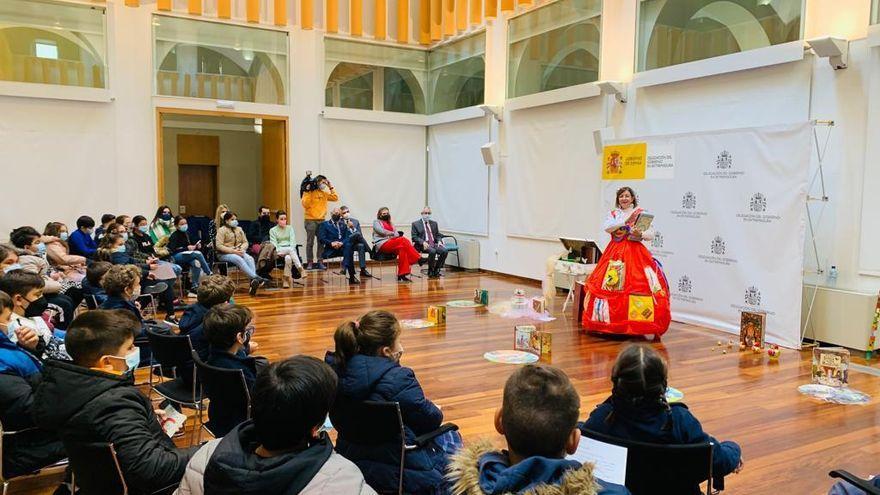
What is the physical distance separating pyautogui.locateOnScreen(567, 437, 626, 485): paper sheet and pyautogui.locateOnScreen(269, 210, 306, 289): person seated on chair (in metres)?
7.88

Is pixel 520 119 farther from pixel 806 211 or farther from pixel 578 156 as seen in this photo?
pixel 806 211

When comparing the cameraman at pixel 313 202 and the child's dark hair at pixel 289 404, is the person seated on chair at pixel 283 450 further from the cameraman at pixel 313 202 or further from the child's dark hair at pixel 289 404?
the cameraman at pixel 313 202

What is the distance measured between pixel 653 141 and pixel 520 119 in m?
3.26

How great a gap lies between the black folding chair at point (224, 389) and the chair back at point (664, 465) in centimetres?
152

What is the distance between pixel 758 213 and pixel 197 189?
1270 centimetres

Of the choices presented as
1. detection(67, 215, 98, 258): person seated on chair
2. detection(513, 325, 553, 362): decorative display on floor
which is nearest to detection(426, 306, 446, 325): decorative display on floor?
detection(513, 325, 553, 362): decorative display on floor

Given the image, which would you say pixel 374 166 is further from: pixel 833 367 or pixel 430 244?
pixel 833 367

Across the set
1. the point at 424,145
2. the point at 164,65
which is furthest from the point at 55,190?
the point at 424,145

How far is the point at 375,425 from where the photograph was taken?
8.07ft

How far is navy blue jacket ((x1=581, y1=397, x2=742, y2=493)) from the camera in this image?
2.09 m

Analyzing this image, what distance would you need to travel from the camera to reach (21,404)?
8.05ft

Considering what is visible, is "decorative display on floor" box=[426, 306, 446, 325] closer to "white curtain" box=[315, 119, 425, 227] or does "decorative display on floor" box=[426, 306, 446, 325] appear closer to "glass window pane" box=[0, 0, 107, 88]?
"white curtain" box=[315, 119, 425, 227]

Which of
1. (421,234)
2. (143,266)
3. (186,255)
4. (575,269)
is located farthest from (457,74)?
(143,266)

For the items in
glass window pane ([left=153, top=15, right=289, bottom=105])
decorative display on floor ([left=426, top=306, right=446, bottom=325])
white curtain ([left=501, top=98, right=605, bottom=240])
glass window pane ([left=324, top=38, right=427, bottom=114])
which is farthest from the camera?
glass window pane ([left=324, top=38, right=427, bottom=114])
